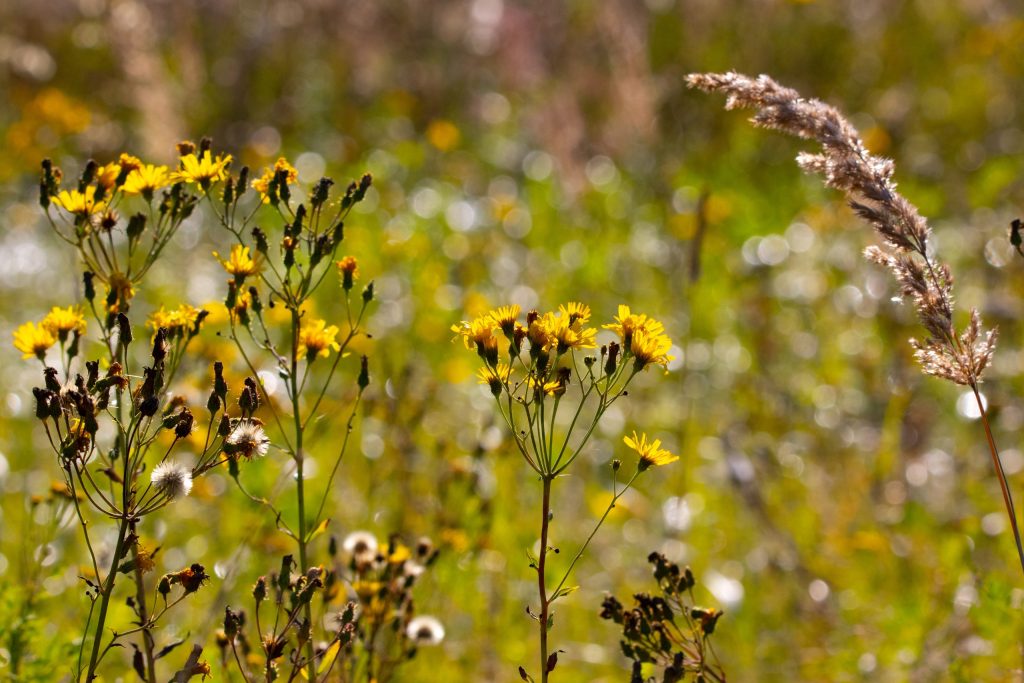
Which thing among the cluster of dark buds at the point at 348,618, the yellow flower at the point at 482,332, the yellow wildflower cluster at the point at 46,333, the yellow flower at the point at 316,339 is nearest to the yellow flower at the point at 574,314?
the yellow flower at the point at 482,332

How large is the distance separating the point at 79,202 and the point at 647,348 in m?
0.94

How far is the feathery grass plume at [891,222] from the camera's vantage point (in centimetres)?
171

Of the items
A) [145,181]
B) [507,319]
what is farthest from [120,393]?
[507,319]

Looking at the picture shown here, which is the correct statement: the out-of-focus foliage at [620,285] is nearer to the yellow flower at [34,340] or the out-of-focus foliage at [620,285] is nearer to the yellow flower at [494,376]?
the yellow flower at [34,340]

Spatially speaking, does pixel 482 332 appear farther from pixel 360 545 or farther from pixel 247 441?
pixel 360 545

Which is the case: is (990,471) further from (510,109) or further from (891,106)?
(510,109)

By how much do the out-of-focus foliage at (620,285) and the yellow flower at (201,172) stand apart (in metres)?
0.68

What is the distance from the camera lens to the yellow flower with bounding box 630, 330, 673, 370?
1.76m

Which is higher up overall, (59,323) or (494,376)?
(59,323)

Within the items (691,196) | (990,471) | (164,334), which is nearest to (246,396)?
(164,334)

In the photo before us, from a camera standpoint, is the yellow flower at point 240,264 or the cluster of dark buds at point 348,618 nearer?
the cluster of dark buds at point 348,618

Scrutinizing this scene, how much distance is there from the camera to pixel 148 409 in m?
1.59

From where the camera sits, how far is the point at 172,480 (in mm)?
1672

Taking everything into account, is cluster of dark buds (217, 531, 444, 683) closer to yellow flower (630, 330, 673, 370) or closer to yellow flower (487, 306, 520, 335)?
yellow flower (487, 306, 520, 335)
